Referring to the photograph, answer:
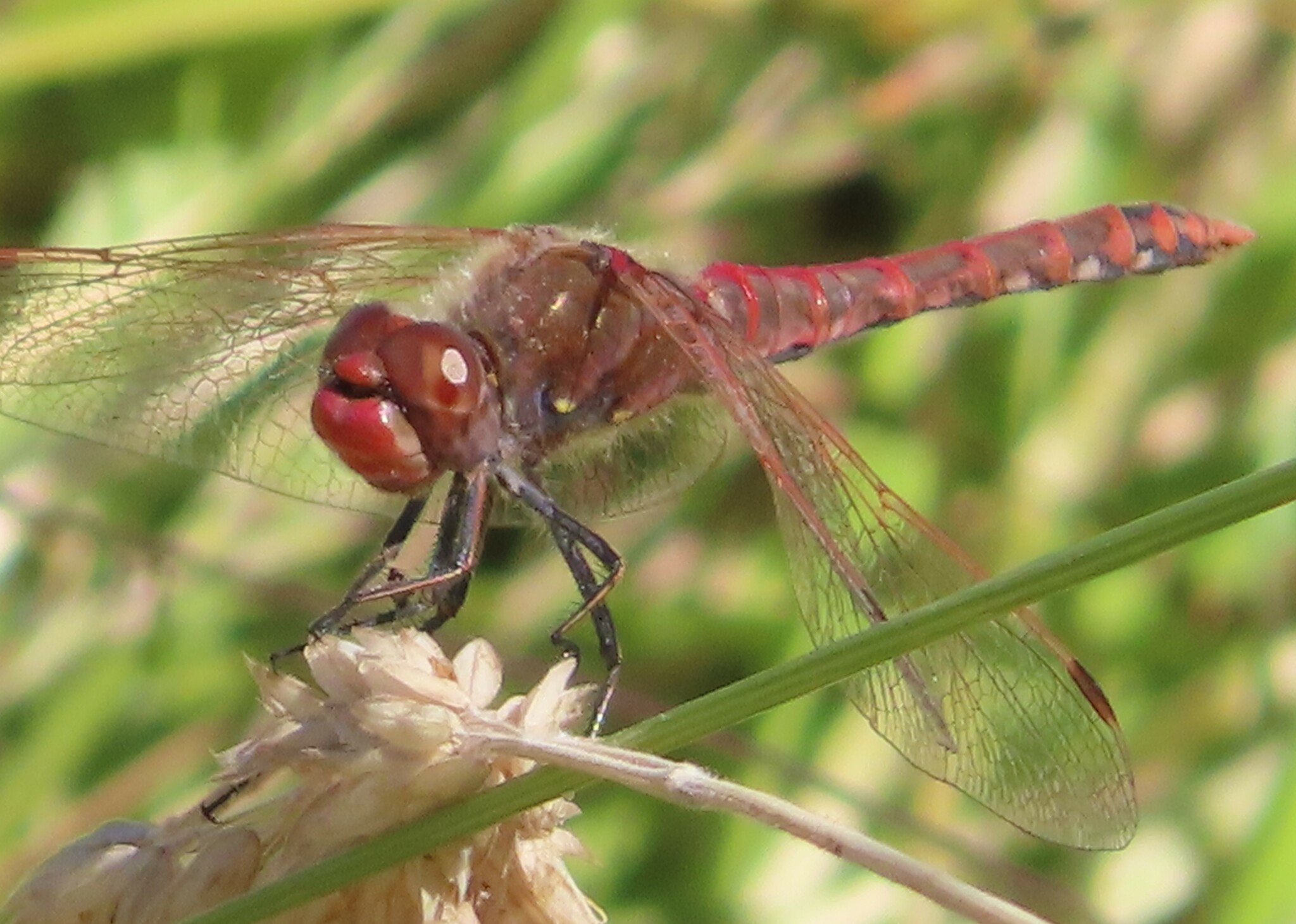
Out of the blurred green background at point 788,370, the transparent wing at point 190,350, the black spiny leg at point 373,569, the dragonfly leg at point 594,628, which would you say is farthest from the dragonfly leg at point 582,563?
the blurred green background at point 788,370

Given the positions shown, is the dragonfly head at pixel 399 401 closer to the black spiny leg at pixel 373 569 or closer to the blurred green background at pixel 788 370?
the black spiny leg at pixel 373 569

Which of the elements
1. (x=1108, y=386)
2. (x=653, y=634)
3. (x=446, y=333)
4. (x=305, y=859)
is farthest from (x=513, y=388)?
(x=1108, y=386)

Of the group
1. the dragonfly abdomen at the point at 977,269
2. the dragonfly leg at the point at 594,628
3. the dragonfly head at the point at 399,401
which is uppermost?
the dragonfly abdomen at the point at 977,269

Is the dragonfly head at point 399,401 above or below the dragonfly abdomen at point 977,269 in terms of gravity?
below

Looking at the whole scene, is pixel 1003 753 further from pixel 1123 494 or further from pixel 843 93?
pixel 843 93

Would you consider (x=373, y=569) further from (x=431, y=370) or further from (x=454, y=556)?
Answer: (x=431, y=370)

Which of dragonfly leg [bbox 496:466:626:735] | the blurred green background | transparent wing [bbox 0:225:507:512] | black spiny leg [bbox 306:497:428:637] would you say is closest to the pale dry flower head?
black spiny leg [bbox 306:497:428:637]
